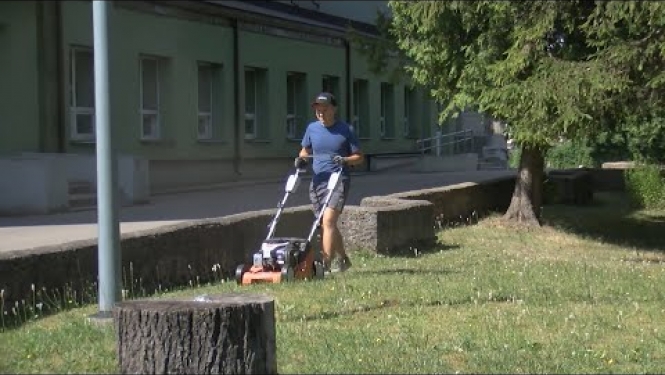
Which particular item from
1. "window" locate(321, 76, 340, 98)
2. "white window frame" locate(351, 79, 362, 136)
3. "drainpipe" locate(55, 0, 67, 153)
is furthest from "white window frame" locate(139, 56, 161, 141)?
"white window frame" locate(351, 79, 362, 136)

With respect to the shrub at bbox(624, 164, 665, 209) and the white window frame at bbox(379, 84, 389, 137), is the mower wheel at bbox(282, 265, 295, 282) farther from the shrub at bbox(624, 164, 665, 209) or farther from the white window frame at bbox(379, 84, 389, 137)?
the white window frame at bbox(379, 84, 389, 137)

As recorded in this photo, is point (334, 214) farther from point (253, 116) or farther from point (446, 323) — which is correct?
point (253, 116)

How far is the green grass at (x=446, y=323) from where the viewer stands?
6508 mm

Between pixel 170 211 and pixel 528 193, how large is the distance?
6.04 metres

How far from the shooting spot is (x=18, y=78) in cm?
1869

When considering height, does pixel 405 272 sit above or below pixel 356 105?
below

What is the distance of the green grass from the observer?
6508 millimetres

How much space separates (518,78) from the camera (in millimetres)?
14562

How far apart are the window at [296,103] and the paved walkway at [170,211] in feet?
7.65

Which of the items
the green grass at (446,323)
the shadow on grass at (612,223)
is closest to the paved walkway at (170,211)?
the green grass at (446,323)

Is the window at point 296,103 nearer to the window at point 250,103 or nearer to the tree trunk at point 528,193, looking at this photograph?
the window at point 250,103

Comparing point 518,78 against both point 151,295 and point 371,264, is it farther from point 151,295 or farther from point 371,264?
point 151,295

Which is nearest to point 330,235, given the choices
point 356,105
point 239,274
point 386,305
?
point 239,274

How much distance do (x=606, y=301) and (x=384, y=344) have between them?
9.86ft
